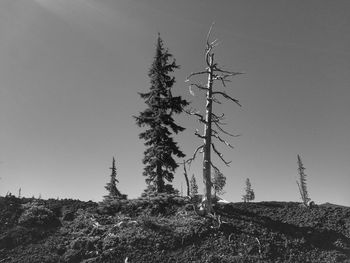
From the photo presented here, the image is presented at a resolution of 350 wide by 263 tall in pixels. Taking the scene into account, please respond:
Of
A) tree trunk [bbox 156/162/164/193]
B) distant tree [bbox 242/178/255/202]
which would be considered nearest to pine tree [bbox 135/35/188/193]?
tree trunk [bbox 156/162/164/193]

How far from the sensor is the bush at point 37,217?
2480 centimetres

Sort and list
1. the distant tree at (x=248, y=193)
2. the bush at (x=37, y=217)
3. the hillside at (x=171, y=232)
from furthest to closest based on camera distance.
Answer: the distant tree at (x=248, y=193) < the bush at (x=37, y=217) < the hillside at (x=171, y=232)

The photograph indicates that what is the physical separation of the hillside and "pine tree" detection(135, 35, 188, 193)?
5.59m

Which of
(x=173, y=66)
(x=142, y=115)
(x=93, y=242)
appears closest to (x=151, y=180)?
(x=142, y=115)

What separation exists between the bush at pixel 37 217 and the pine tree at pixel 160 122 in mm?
8601

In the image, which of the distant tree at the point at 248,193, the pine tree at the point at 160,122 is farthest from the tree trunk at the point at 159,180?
the distant tree at the point at 248,193

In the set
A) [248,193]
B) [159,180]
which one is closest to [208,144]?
[159,180]

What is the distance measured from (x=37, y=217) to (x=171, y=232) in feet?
27.1

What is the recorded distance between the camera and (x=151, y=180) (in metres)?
32.9

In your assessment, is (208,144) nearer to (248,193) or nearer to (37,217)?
(37,217)

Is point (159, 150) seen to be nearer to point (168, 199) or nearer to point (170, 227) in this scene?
point (168, 199)

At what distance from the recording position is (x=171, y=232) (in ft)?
72.1

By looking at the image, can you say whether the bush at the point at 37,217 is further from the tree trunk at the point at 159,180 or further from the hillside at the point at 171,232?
the tree trunk at the point at 159,180

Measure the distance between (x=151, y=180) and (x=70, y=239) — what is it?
11.2 meters
